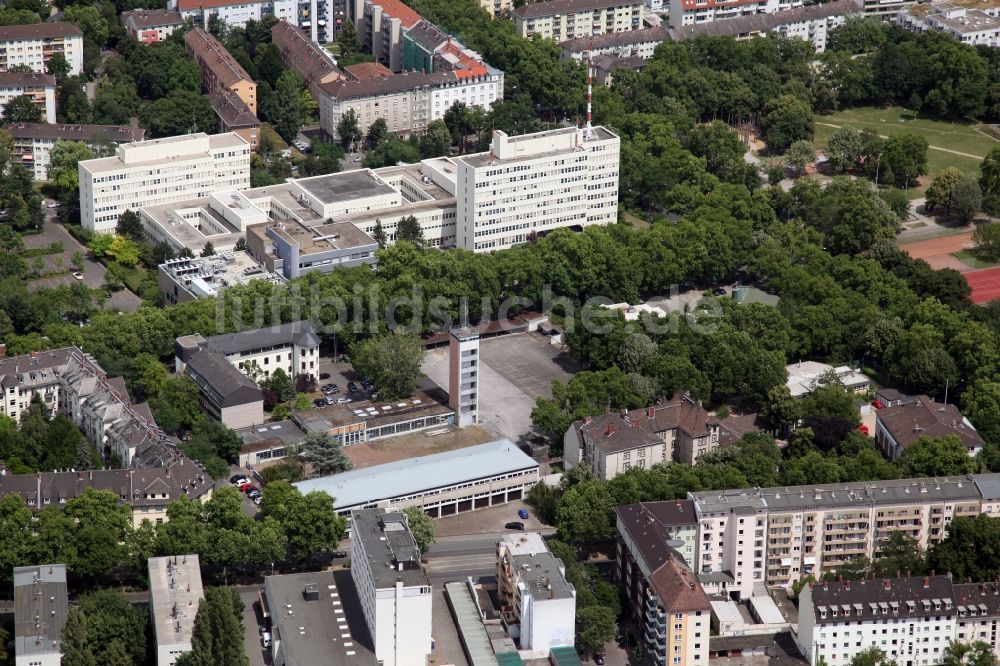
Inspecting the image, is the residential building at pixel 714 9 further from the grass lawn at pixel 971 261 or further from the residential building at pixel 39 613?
the residential building at pixel 39 613

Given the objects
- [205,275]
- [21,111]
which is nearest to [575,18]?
[21,111]

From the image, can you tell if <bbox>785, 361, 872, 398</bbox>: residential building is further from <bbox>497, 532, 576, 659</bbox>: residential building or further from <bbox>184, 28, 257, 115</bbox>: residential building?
<bbox>184, 28, 257, 115</bbox>: residential building

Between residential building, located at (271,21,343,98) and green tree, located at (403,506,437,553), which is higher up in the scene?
residential building, located at (271,21,343,98)

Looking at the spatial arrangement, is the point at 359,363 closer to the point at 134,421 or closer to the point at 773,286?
the point at 134,421

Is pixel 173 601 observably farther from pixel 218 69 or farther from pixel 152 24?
pixel 152 24

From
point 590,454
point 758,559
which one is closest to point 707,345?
point 590,454

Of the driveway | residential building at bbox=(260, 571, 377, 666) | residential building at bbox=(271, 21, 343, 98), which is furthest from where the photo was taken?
residential building at bbox=(271, 21, 343, 98)

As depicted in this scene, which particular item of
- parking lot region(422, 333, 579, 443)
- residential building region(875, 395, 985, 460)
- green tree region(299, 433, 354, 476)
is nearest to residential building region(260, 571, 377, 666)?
green tree region(299, 433, 354, 476)
